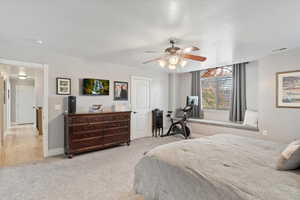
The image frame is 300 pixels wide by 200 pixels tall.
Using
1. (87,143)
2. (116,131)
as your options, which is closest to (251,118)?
(116,131)

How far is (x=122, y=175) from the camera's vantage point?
2674 mm

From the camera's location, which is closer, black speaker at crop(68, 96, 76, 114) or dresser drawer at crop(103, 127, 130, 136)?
black speaker at crop(68, 96, 76, 114)

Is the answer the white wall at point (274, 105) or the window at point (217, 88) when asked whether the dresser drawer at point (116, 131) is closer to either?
the window at point (217, 88)

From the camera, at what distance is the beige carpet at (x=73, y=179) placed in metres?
2.11

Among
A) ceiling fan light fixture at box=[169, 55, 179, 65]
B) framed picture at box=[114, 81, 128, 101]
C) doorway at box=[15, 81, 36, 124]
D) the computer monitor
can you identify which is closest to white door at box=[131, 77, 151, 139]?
framed picture at box=[114, 81, 128, 101]

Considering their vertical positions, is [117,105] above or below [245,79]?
below

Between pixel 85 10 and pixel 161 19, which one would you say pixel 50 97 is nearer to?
pixel 85 10

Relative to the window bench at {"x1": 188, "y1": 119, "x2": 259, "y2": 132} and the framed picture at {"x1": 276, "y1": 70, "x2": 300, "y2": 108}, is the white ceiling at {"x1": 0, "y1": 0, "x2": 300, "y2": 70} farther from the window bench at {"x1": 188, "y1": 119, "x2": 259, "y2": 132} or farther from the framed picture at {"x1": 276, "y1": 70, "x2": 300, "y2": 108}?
the window bench at {"x1": 188, "y1": 119, "x2": 259, "y2": 132}

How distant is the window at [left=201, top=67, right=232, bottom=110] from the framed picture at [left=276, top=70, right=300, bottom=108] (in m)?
1.55

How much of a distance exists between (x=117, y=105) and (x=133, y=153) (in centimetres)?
150

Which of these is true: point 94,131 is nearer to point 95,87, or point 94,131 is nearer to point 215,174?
point 95,87

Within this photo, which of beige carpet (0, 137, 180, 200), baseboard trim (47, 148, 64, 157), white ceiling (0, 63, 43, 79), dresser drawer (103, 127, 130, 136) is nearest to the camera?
beige carpet (0, 137, 180, 200)

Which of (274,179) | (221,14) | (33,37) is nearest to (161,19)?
(221,14)

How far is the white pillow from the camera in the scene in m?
4.17
